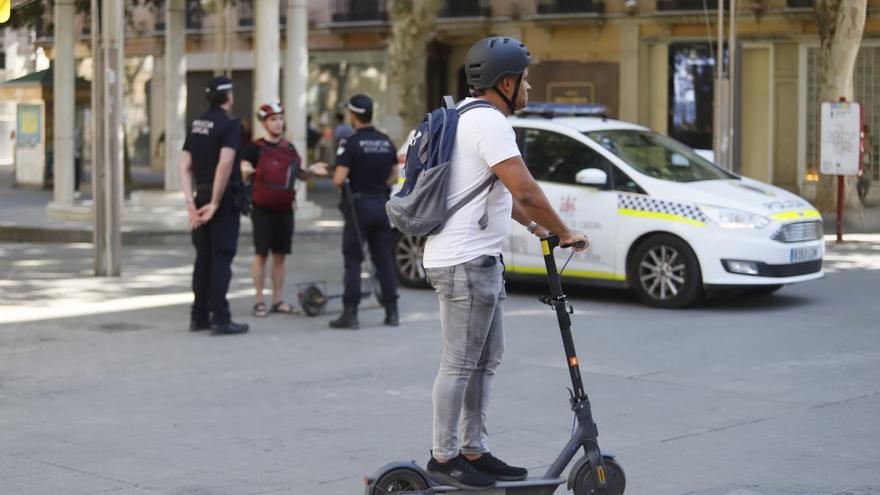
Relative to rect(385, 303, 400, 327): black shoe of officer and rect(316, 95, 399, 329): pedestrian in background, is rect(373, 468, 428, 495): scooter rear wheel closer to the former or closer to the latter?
rect(316, 95, 399, 329): pedestrian in background

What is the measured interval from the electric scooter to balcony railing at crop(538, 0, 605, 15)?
3007cm


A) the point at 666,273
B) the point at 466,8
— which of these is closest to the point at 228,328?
the point at 666,273

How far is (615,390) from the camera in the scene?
31.0ft

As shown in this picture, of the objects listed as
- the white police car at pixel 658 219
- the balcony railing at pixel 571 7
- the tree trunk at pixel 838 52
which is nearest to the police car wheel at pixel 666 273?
the white police car at pixel 658 219

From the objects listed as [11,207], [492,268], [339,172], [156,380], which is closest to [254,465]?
[492,268]

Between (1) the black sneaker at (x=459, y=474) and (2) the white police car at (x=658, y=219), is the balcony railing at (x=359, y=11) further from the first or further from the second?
(1) the black sneaker at (x=459, y=474)

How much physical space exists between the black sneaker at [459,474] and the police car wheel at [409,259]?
874 centimetres

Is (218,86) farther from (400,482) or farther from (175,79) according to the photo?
(175,79)

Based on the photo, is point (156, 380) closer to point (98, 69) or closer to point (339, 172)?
point (339, 172)

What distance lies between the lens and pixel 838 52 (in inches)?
931

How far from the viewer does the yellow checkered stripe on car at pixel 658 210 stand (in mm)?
13266

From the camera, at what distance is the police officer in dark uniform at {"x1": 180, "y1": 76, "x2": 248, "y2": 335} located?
11.6m

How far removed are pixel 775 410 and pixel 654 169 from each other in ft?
17.8

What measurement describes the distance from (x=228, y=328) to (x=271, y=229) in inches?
49.2
